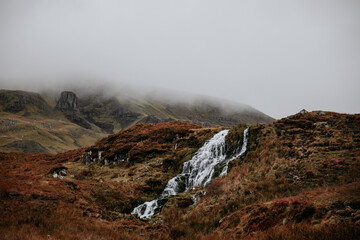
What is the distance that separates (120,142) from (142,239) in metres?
27.0

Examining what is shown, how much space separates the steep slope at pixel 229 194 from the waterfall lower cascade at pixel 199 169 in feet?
2.84

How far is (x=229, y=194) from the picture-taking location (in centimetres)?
1428

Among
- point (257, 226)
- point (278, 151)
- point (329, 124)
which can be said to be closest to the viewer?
point (257, 226)

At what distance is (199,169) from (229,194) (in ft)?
25.8

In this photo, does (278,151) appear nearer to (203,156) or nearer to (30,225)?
(203,156)

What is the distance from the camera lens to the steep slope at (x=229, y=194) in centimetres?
766

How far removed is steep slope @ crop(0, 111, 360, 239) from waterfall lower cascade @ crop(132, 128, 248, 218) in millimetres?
866

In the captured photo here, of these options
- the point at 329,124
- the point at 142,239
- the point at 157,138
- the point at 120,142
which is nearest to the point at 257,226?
the point at 142,239

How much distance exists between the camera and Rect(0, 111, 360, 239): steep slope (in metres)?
7.66

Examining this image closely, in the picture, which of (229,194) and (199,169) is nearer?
(229,194)

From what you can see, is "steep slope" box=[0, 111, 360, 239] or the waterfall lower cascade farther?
the waterfall lower cascade

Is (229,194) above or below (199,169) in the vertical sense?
above

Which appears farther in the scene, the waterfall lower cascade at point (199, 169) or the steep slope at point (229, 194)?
the waterfall lower cascade at point (199, 169)

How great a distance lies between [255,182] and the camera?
46.6 feet
